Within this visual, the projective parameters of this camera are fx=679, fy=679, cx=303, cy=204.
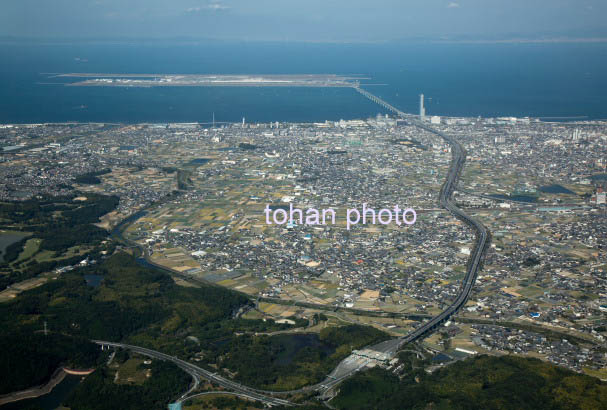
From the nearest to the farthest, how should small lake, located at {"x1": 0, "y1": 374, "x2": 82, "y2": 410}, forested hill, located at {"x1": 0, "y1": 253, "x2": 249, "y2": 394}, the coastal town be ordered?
small lake, located at {"x1": 0, "y1": 374, "x2": 82, "y2": 410} → forested hill, located at {"x1": 0, "y1": 253, "x2": 249, "y2": 394} → the coastal town

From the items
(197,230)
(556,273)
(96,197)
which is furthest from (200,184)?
(556,273)

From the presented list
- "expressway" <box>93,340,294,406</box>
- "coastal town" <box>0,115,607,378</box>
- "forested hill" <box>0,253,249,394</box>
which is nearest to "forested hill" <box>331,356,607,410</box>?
"coastal town" <box>0,115,607,378</box>

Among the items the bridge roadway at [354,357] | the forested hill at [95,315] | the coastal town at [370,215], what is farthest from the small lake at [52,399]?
the coastal town at [370,215]

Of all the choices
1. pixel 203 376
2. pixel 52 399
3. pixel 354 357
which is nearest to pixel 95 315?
pixel 52 399

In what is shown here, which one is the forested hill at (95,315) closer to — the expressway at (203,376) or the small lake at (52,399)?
the expressway at (203,376)

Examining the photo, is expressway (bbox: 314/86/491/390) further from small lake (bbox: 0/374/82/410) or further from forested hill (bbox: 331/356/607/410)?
small lake (bbox: 0/374/82/410)

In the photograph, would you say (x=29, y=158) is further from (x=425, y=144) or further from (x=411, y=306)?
(x=411, y=306)

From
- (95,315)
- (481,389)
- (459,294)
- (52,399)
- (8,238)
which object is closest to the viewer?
(481,389)

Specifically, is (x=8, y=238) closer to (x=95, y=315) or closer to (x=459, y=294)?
(x=95, y=315)
